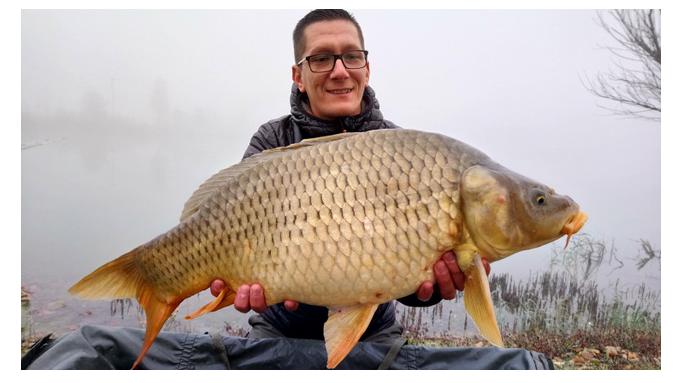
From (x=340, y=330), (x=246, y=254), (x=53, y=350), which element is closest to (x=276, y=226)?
(x=246, y=254)

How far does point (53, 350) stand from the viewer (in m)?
1.16

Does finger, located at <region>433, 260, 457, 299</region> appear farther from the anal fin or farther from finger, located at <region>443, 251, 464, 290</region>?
the anal fin

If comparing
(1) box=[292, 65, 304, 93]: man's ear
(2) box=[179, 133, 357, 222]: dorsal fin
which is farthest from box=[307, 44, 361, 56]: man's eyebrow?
(2) box=[179, 133, 357, 222]: dorsal fin

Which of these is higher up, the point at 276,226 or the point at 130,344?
the point at 276,226

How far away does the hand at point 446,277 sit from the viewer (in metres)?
0.91

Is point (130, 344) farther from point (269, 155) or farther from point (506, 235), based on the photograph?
point (506, 235)

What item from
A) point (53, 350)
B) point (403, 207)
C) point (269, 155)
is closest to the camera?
point (403, 207)

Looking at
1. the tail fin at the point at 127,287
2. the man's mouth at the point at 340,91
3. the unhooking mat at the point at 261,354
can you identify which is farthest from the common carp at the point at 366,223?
the man's mouth at the point at 340,91

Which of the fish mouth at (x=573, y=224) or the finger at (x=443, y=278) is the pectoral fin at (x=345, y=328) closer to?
the finger at (x=443, y=278)

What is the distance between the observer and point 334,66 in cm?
135

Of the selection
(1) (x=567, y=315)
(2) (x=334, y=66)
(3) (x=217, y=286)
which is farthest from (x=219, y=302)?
(1) (x=567, y=315)

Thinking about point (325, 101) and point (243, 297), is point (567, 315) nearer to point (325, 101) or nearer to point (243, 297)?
point (325, 101)

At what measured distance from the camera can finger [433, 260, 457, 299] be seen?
906mm

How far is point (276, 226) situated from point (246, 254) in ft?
0.25
